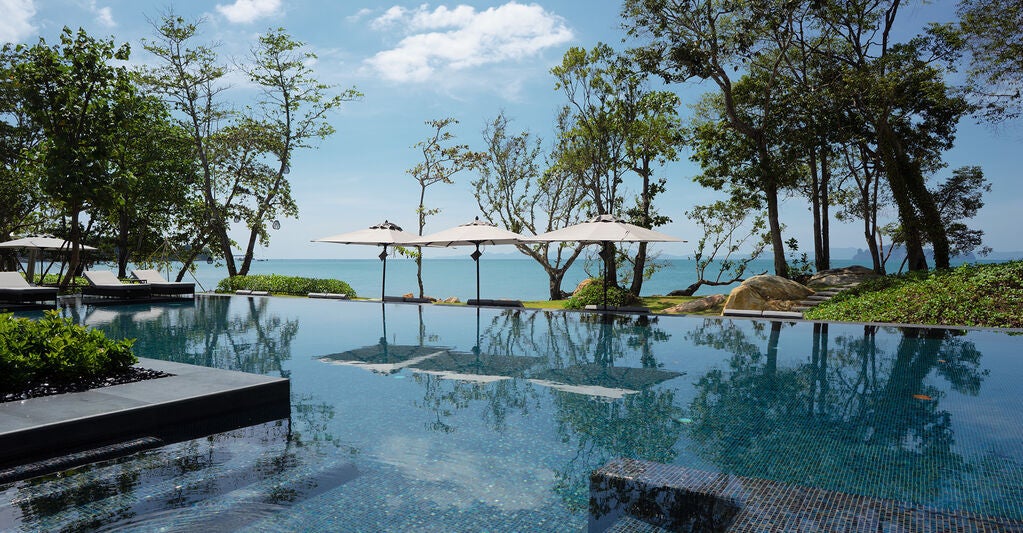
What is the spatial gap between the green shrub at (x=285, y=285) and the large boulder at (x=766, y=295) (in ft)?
40.7

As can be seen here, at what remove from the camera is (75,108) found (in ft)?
47.0

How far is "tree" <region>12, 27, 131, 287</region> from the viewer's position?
13.6 metres

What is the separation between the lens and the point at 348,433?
5.31 metres

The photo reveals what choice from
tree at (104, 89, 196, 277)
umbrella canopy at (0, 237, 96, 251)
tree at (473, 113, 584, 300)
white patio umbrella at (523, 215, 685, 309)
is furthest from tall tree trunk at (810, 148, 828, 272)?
umbrella canopy at (0, 237, 96, 251)

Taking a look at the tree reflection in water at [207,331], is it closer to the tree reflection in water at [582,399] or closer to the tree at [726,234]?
the tree reflection in water at [582,399]

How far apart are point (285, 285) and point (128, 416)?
55.8 ft

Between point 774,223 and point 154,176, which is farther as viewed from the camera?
point 154,176

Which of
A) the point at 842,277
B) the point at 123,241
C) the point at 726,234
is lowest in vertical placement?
the point at 842,277

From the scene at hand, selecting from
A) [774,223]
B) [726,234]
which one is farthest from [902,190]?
[726,234]

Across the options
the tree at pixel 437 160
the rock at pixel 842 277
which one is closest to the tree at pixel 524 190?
the tree at pixel 437 160

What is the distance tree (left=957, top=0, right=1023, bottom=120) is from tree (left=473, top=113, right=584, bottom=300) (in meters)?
13.8

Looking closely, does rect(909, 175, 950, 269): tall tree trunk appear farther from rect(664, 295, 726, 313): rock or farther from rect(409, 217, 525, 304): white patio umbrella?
rect(409, 217, 525, 304): white patio umbrella

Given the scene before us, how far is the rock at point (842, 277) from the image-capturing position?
714 inches

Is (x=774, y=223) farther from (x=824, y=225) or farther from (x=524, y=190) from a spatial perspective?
(x=524, y=190)
